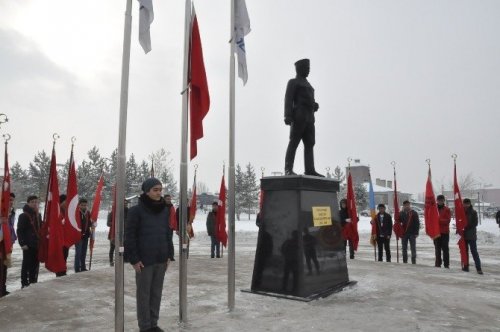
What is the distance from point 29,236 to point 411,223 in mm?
9673

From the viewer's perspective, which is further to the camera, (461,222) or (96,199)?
(96,199)

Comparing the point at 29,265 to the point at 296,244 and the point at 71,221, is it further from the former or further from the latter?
the point at 296,244

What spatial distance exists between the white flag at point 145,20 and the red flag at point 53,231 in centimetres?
433

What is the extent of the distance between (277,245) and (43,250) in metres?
4.79

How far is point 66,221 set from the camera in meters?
8.27

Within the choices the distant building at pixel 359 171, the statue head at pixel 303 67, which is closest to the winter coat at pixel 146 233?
the statue head at pixel 303 67

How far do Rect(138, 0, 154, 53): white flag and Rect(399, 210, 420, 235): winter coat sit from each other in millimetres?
9235

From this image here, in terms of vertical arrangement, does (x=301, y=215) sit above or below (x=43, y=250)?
above

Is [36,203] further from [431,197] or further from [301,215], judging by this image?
[431,197]

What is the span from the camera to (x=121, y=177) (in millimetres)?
4180

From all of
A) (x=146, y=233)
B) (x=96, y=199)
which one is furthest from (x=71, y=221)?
(x=146, y=233)

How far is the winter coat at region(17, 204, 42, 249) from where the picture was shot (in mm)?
7926

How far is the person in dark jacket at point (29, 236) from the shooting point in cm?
794

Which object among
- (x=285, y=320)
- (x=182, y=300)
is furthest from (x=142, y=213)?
(x=285, y=320)
